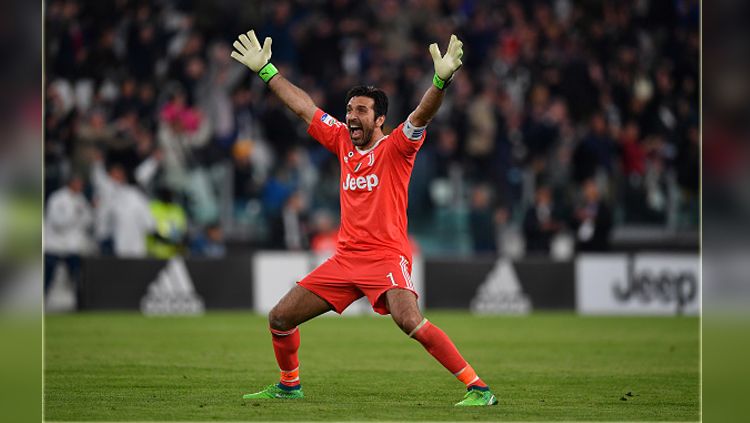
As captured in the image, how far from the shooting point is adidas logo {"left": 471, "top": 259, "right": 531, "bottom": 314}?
71.3 ft

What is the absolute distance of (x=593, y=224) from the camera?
22219 millimetres

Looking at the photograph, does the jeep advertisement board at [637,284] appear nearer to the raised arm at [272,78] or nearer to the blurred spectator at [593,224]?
the blurred spectator at [593,224]

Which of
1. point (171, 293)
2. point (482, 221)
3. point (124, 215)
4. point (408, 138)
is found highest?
point (408, 138)

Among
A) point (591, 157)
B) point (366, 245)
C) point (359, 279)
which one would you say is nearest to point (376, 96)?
point (366, 245)

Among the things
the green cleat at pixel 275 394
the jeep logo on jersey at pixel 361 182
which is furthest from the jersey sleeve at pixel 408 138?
the green cleat at pixel 275 394

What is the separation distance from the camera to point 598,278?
2197 cm

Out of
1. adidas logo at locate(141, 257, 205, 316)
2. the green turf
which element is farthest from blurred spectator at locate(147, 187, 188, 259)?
the green turf

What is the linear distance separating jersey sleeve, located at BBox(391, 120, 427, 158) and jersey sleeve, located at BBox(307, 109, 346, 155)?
62cm

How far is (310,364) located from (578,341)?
182 inches

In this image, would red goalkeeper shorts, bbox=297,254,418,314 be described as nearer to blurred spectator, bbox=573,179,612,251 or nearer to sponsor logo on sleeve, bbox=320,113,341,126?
sponsor logo on sleeve, bbox=320,113,341,126

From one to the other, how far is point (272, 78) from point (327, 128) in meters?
0.69

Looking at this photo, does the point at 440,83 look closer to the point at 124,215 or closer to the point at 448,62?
the point at 448,62

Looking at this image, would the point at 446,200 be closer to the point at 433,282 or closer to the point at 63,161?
the point at 433,282

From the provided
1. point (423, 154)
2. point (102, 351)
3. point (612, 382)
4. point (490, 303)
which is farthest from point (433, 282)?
point (612, 382)
